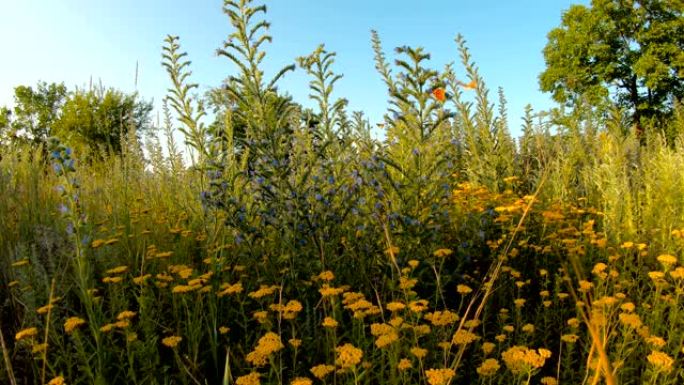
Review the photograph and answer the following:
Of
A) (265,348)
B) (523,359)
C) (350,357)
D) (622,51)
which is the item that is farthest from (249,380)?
(622,51)

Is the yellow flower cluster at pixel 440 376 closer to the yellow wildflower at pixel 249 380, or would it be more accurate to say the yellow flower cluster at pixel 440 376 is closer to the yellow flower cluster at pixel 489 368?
the yellow flower cluster at pixel 489 368

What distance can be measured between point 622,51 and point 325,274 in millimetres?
36364

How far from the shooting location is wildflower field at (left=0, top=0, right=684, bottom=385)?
7.55 ft

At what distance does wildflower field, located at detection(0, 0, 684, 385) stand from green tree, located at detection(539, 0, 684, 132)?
29.9m

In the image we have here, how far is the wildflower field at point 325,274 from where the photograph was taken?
90.7 inches

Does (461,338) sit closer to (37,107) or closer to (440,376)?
(440,376)

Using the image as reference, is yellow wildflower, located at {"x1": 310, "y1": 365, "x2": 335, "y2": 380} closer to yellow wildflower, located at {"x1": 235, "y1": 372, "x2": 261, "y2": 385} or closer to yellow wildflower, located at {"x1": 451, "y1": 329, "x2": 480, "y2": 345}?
yellow wildflower, located at {"x1": 235, "y1": 372, "x2": 261, "y2": 385}

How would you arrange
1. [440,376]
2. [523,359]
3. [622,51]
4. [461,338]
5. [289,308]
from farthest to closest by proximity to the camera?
[622,51]
[289,308]
[461,338]
[523,359]
[440,376]

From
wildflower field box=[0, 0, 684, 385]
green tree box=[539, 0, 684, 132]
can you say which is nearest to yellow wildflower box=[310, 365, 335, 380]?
wildflower field box=[0, 0, 684, 385]

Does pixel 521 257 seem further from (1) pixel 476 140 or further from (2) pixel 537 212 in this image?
(1) pixel 476 140

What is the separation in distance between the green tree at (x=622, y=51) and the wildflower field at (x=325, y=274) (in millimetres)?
29857

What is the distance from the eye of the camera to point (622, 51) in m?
31.7

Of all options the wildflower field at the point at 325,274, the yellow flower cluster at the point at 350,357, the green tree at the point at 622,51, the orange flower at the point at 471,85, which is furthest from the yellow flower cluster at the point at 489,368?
the green tree at the point at 622,51

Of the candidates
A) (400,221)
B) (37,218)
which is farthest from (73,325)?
(37,218)
